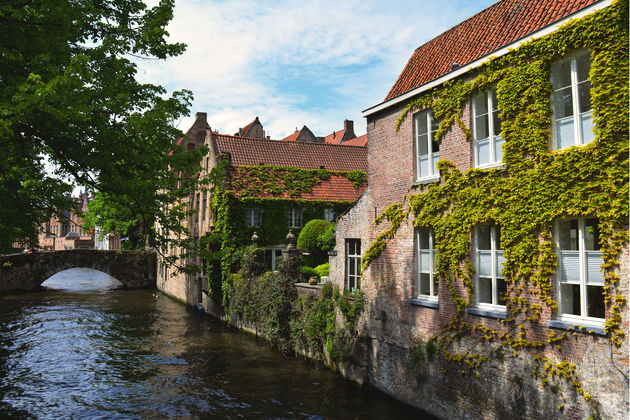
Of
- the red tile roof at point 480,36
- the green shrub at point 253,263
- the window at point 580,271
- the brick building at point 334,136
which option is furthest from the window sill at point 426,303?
the brick building at point 334,136

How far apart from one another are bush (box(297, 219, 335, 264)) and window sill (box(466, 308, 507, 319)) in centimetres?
1398

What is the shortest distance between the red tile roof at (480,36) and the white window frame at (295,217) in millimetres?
13114

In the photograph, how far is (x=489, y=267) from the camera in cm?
990

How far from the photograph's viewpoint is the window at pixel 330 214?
26.7 metres

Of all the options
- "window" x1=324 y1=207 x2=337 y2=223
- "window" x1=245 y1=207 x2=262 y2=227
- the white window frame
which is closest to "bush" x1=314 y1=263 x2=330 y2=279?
the white window frame

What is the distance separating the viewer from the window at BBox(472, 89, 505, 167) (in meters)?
9.93

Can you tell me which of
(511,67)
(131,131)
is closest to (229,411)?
(131,131)

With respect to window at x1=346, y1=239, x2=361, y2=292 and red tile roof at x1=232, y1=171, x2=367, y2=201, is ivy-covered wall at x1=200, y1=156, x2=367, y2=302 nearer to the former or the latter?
red tile roof at x1=232, y1=171, x2=367, y2=201

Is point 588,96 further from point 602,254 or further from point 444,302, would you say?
point 444,302

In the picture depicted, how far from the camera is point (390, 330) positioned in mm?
12664

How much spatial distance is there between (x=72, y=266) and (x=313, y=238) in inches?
1043

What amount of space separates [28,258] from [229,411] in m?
33.8

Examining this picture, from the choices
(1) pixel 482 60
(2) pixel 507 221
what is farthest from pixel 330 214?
(2) pixel 507 221

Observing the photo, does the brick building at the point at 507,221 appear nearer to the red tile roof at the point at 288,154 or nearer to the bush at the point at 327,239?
the bush at the point at 327,239
